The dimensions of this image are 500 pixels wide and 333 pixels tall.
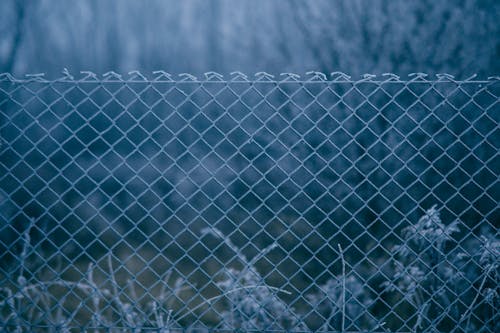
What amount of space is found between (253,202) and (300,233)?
318mm

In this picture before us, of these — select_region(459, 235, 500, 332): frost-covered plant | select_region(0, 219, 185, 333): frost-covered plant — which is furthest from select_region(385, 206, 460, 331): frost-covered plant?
select_region(0, 219, 185, 333): frost-covered plant

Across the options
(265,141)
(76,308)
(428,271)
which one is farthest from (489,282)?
(76,308)

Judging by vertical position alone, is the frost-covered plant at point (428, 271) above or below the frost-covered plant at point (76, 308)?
below

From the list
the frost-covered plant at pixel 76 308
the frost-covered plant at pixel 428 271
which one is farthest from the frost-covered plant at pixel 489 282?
the frost-covered plant at pixel 76 308

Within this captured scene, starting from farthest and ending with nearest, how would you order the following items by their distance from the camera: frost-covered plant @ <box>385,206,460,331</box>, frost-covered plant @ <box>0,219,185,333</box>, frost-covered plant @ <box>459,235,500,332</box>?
frost-covered plant @ <box>385,206,460,331</box> < frost-covered plant @ <box>459,235,500,332</box> < frost-covered plant @ <box>0,219,185,333</box>

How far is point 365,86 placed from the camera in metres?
2.67

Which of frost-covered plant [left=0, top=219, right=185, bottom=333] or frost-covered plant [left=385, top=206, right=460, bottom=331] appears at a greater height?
frost-covered plant [left=0, top=219, right=185, bottom=333]

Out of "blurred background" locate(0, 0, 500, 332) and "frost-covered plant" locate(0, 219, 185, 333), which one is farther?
"blurred background" locate(0, 0, 500, 332)

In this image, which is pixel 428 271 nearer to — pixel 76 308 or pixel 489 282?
pixel 489 282

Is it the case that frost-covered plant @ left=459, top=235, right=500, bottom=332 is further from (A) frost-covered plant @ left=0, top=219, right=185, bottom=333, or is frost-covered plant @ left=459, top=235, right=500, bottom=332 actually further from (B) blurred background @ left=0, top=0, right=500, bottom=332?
(A) frost-covered plant @ left=0, top=219, right=185, bottom=333

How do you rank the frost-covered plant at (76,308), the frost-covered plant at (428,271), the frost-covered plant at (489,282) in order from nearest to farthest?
the frost-covered plant at (76,308)
the frost-covered plant at (489,282)
the frost-covered plant at (428,271)

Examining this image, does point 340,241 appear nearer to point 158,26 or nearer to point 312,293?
point 312,293

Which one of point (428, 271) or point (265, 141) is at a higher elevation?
point (265, 141)

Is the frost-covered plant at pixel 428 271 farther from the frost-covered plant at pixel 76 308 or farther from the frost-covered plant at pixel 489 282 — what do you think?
the frost-covered plant at pixel 76 308
